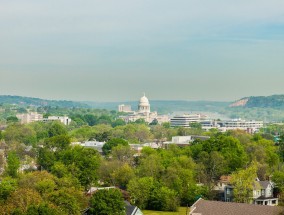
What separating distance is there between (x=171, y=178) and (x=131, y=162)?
15.0m

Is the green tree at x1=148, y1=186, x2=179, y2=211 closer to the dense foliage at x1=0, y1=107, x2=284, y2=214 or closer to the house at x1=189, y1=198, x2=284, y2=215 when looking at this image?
the dense foliage at x1=0, y1=107, x2=284, y2=214

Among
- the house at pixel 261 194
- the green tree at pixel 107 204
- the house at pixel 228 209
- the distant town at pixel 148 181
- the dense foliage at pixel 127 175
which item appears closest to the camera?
the dense foliage at pixel 127 175

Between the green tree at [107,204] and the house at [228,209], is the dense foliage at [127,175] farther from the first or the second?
the house at [228,209]

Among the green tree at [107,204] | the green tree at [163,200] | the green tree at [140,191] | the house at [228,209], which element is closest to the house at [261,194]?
the green tree at [163,200]

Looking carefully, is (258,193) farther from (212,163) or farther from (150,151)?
(150,151)

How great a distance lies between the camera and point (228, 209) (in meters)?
46.4

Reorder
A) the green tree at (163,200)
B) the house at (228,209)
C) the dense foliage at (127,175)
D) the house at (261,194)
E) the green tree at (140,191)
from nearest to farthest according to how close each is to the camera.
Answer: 1. the dense foliage at (127,175)
2. the house at (228,209)
3. the green tree at (163,200)
4. the green tree at (140,191)
5. the house at (261,194)

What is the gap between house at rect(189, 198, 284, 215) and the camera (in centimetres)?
4519

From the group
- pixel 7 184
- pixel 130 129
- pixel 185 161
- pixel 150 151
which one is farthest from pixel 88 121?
pixel 7 184

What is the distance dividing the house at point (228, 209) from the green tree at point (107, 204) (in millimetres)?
5856

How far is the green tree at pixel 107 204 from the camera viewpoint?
44419mm

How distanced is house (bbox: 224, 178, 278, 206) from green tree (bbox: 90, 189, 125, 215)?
567 inches

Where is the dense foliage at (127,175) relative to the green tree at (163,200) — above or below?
above

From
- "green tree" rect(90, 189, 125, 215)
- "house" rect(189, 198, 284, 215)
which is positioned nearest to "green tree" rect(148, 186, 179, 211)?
"house" rect(189, 198, 284, 215)
